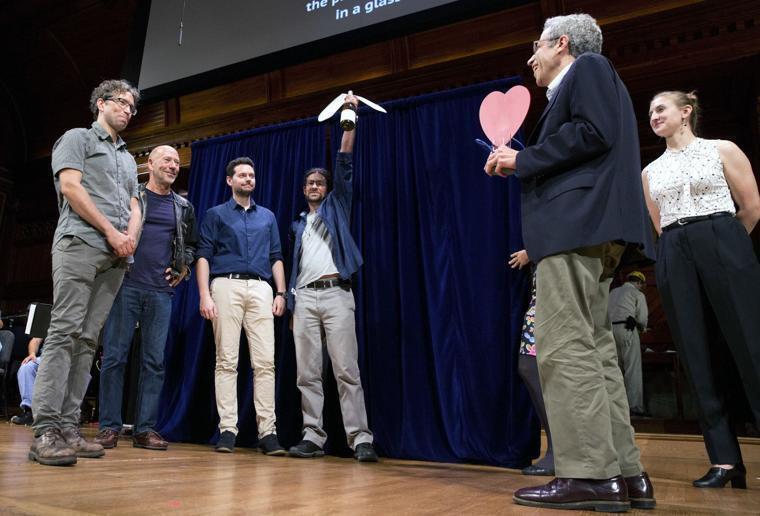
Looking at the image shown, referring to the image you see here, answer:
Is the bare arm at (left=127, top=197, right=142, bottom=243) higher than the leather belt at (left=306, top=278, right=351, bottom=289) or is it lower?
higher

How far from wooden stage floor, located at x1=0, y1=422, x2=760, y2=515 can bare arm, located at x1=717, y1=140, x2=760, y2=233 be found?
1.04 m

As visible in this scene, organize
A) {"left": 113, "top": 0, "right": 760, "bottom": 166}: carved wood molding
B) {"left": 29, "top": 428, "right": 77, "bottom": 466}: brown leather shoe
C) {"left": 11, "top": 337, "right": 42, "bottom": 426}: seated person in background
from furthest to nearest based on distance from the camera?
{"left": 11, "top": 337, "right": 42, "bottom": 426}: seated person in background
{"left": 113, "top": 0, "right": 760, "bottom": 166}: carved wood molding
{"left": 29, "top": 428, "right": 77, "bottom": 466}: brown leather shoe

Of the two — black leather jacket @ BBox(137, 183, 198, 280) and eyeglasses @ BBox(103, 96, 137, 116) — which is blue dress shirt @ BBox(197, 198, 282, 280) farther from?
eyeglasses @ BBox(103, 96, 137, 116)

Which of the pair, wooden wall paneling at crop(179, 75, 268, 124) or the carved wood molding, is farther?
wooden wall paneling at crop(179, 75, 268, 124)

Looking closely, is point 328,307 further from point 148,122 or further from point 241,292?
point 148,122

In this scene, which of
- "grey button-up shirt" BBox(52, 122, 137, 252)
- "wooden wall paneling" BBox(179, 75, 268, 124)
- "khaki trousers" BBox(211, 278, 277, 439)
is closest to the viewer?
"grey button-up shirt" BBox(52, 122, 137, 252)

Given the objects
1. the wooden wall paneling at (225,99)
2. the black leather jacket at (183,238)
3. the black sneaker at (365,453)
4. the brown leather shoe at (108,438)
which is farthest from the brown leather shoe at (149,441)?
the wooden wall paneling at (225,99)

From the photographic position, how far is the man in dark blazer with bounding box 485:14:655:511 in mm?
1511

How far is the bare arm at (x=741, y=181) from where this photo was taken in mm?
2342

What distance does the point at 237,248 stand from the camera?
134 inches

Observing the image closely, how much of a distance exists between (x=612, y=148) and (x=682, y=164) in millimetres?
978

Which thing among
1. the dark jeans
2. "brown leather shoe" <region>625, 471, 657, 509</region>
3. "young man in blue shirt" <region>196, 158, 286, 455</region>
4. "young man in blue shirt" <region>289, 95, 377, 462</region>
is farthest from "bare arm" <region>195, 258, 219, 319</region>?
"brown leather shoe" <region>625, 471, 657, 509</region>

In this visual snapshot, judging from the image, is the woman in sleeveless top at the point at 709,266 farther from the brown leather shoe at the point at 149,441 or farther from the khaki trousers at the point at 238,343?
the brown leather shoe at the point at 149,441

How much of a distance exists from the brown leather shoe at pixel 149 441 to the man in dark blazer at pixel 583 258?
81.4 inches
